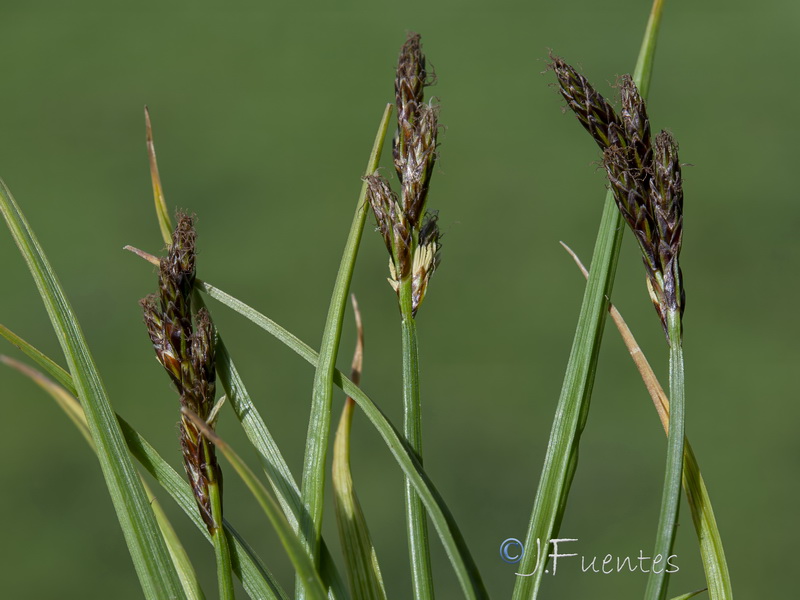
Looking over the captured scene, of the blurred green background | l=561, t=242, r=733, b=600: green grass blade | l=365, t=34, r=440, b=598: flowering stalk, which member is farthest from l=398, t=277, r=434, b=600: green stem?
the blurred green background

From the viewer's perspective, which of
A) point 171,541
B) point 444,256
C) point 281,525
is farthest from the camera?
point 444,256

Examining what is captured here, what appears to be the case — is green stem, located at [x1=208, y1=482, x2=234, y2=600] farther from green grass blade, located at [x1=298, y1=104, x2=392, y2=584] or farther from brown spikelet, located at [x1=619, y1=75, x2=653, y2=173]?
brown spikelet, located at [x1=619, y1=75, x2=653, y2=173]

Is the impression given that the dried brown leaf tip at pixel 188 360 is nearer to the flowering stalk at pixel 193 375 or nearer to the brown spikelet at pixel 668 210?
the flowering stalk at pixel 193 375

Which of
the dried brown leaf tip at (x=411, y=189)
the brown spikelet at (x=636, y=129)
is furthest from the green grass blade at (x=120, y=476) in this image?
the brown spikelet at (x=636, y=129)

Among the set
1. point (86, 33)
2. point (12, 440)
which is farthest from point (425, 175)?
point (86, 33)

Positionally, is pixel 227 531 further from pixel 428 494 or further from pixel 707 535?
pixel 707 535
